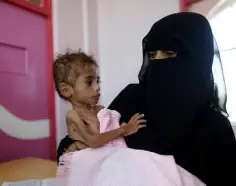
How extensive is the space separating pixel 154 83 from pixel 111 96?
1240 millimetres

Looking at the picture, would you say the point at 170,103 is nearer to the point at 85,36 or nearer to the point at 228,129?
the point at 228,129

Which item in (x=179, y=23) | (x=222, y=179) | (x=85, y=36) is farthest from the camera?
(x=85, y=36)

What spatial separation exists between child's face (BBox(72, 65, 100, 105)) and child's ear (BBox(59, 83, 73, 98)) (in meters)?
0.02

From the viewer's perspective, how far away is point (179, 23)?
1255mm

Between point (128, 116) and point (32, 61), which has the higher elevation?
point (32, 61)

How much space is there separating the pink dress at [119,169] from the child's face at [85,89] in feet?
0.74

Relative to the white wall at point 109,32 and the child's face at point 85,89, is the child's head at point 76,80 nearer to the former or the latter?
the child's face at point 85,89

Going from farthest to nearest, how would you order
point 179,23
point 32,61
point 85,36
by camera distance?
point 85,36 < point 32,61 < point 179,23

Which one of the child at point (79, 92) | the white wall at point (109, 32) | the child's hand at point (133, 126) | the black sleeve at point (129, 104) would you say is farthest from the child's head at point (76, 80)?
the white wall at point (109, 32)

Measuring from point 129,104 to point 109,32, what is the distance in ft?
4.05

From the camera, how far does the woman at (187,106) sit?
1107 millimetres

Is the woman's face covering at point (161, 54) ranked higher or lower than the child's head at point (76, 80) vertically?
higher

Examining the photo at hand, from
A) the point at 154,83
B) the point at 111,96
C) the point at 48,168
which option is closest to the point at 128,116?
the point at 154,83

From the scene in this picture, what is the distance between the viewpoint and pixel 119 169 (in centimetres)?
98
